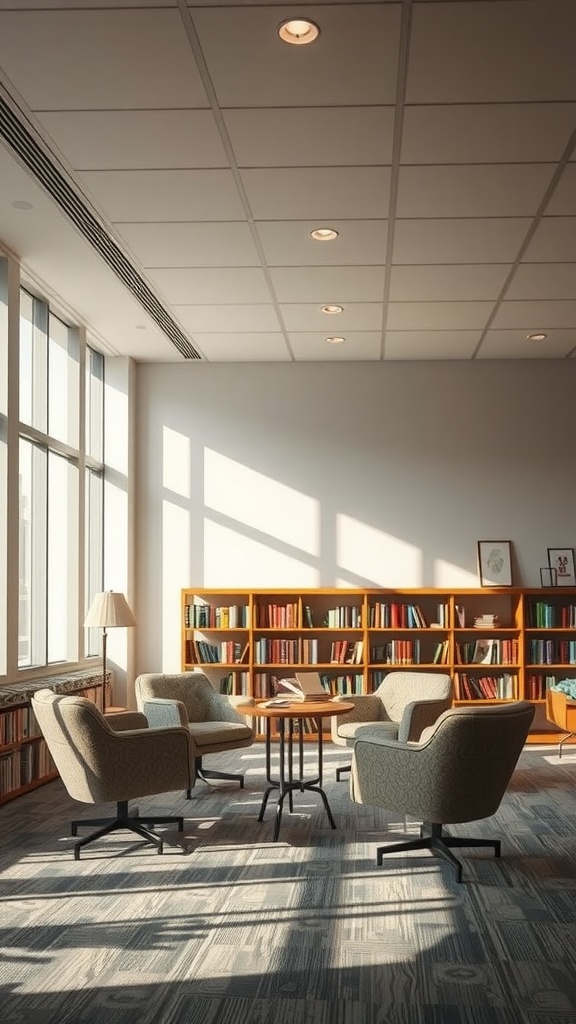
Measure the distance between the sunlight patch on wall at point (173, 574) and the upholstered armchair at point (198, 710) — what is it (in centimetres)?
232

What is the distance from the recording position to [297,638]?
1034cm

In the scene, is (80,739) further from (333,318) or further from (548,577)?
(548,577)

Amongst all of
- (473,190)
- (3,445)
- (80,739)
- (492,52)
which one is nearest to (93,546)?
(3,445)

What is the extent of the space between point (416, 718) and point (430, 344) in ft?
14.1

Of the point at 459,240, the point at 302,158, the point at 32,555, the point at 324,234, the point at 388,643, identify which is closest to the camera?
the point at 302,158

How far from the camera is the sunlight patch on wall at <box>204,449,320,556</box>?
10.6 m

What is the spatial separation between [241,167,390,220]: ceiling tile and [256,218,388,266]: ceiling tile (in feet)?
0.43

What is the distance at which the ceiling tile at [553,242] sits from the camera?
6660 millimetres

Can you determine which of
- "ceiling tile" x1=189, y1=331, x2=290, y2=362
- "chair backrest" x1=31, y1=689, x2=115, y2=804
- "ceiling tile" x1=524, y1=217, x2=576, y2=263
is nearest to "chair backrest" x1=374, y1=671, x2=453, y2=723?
"chair backrest" x1=31, y1=689, x2=115, y2=804

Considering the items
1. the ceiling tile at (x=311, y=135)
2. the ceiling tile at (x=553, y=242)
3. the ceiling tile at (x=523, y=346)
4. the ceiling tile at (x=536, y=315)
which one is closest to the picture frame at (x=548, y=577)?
the ceiling tile at (x=523, y=346)

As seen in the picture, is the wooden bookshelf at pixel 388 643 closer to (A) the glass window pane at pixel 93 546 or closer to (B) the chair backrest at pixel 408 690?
(A) the glass window pane at pixel 93 546

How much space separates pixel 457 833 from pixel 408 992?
8.33 feet

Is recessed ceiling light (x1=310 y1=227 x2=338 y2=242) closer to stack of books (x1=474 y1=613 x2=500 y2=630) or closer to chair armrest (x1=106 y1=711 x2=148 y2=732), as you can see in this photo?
chair armrest (x1=106 y1=711 x2=148 y2=732)

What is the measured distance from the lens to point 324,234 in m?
6.90
